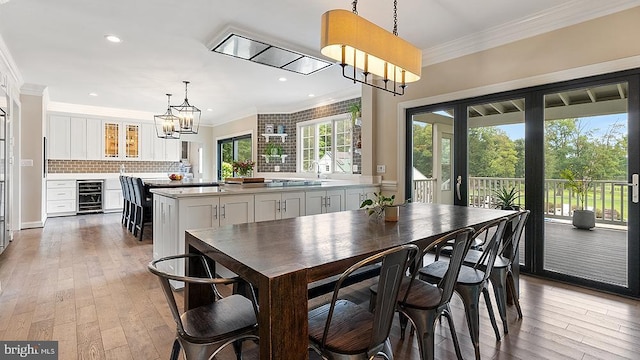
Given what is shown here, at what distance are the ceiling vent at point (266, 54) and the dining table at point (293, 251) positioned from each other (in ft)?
7.75

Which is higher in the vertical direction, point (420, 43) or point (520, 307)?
point (420, 43)

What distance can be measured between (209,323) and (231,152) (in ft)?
28.0

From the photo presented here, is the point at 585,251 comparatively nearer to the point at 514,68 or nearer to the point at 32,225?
the point at 514,68

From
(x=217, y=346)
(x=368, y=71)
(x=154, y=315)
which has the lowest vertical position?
(x=154, y=315)

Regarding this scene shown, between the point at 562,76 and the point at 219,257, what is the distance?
3595 mm

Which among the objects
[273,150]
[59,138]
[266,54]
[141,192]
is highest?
[266,54]

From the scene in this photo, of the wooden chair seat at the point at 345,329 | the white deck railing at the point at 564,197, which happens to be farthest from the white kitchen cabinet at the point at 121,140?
the wooden chair seat at the point at 345,329

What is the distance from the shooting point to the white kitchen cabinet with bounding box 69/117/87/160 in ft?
25.6

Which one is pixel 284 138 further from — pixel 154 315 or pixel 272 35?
pixel 154 315

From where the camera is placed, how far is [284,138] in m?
7.70

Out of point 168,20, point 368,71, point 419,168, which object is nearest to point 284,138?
point 419,168

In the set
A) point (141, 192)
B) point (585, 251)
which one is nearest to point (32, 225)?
point (141, 192)

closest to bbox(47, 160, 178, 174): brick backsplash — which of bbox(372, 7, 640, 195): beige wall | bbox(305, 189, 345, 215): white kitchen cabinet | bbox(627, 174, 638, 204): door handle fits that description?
bbox(305, 189, 345, 215): white kitchen cabinet

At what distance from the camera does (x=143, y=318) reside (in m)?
2.46
